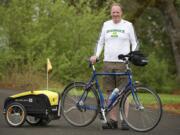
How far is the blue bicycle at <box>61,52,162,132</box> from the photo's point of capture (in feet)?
38.0

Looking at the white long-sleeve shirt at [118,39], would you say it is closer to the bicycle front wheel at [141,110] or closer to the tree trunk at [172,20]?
the bicycle front wheel at [141,110]

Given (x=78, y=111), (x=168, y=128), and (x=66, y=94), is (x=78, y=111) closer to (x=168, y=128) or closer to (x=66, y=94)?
(x=66, y=94)

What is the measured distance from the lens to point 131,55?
1200 cm

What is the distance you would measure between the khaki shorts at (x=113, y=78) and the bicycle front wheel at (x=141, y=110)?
435 millimetres

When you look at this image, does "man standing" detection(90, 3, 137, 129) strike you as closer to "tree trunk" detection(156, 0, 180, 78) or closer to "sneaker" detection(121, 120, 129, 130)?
"sneaker" detection(121, 120, 129, 130)

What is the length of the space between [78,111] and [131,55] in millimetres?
1293

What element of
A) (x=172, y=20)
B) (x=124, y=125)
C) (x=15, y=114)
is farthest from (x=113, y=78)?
(x=172, y=20)

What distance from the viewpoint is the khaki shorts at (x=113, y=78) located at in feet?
40.2

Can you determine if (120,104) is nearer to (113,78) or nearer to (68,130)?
(113,78)

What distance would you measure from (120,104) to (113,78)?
60cm

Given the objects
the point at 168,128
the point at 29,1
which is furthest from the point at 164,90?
the point at 168,128

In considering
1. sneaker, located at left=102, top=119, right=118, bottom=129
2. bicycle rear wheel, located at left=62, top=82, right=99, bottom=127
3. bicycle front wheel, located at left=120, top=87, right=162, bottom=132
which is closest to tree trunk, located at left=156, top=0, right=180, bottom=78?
bicycle rear wheel, located at left=62, top=82, right=99, bottom=127

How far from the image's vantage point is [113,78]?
1233cm

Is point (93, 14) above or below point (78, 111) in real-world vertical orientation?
above
